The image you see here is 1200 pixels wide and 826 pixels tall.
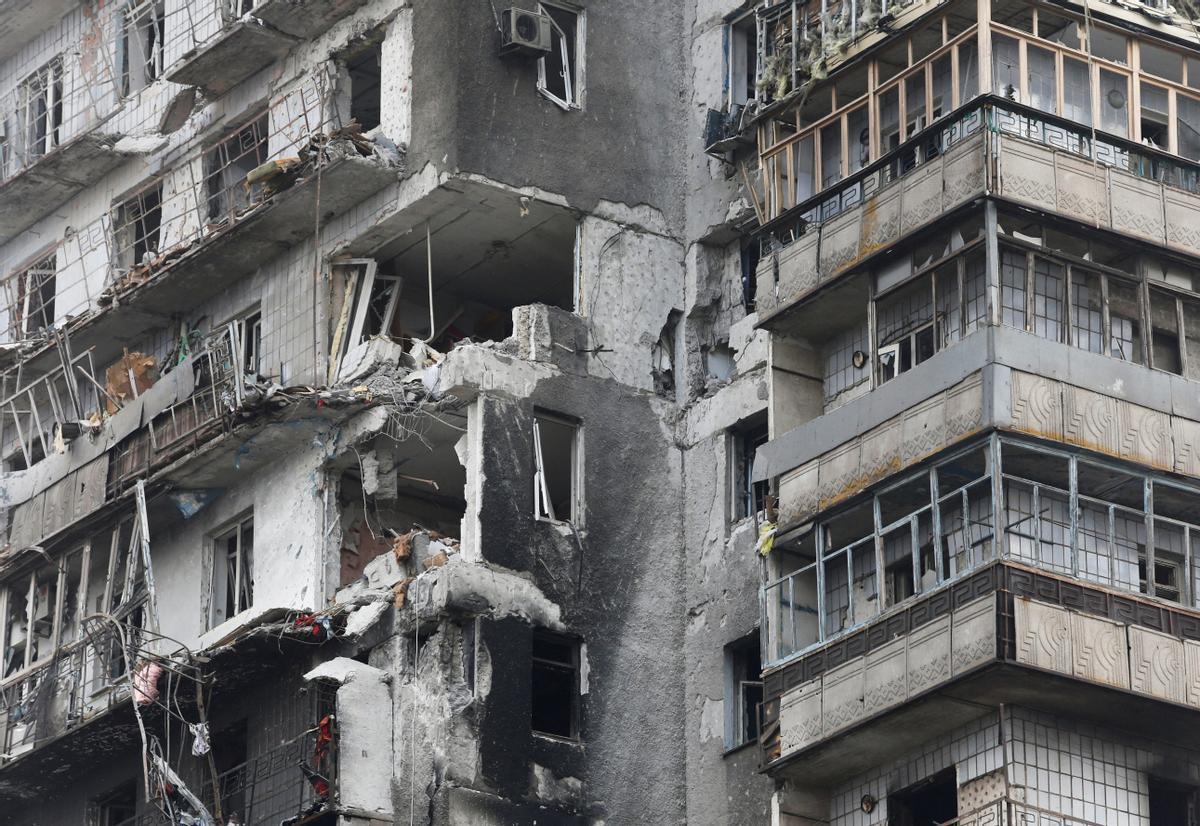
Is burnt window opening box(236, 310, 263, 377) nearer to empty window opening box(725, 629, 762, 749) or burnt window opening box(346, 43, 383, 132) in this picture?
burnt window opening box(346, 43, 383, 132)

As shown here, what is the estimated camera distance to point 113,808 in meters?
42.0

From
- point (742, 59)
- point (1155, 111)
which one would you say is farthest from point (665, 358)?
point (1155, 111)

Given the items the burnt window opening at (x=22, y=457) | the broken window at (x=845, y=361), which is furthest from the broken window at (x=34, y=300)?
the broken window at (x=845, y=361)

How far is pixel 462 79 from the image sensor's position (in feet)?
128

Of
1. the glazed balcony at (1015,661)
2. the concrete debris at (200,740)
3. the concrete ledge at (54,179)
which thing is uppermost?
the concrete ledge at (54,179)

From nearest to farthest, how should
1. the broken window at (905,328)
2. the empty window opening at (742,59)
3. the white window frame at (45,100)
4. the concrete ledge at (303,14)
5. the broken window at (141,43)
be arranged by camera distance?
the broken window at (905,328), the empty window opening at (742,59), the concrete ledge at (303,14), the broken window at (141,43), the white window frame at (45,100)

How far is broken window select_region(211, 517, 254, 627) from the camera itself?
4069 centimetres

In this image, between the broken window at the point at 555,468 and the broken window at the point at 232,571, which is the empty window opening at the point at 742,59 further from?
the broken window at the point at 232,571

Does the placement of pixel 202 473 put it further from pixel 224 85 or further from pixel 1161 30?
pixel 1161 30

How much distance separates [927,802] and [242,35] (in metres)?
15.7

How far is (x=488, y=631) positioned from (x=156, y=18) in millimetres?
14132

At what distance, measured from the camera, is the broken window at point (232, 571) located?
40688mm

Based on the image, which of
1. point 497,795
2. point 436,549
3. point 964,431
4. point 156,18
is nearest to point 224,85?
point 156,18

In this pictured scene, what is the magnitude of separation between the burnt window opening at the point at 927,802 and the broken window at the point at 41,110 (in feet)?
69.4
